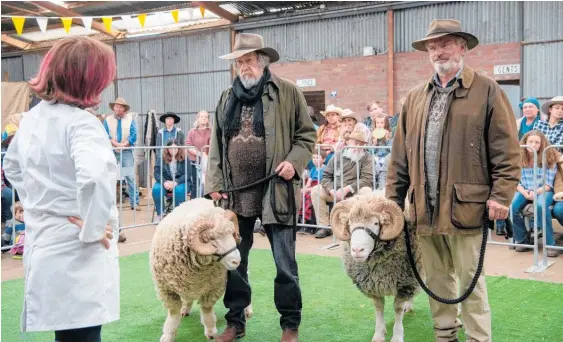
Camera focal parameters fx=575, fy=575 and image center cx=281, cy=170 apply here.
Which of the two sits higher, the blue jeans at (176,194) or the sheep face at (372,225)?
the sheep face at (372,225)

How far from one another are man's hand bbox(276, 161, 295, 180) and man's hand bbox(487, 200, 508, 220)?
4.18ft

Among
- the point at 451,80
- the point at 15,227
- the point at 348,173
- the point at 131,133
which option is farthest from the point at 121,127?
the point at 451,80

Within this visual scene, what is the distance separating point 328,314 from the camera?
15.4ft

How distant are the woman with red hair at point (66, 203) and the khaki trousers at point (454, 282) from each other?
6.71ft

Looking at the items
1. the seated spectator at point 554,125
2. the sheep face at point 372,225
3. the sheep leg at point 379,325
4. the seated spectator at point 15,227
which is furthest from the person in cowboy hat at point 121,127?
the sheep face at point 372,225

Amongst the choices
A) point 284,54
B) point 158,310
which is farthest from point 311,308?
point 284,54

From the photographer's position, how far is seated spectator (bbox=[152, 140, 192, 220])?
9164mm

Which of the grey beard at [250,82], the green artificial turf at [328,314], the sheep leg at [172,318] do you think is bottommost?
the green artificial turf at [328,314]

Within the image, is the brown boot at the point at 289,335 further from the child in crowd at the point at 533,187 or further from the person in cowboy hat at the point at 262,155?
the child in crowd at the point at 533,187

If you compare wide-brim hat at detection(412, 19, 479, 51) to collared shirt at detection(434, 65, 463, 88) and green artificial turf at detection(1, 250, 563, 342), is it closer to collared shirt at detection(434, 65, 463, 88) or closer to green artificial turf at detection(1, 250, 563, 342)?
collared shirt at detection(434, 65, 463, 88)

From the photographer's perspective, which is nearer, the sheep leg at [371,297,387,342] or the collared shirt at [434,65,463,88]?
the collared shirt at [434,65,463,88]

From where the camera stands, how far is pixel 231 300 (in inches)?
164

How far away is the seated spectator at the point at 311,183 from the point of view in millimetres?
8629

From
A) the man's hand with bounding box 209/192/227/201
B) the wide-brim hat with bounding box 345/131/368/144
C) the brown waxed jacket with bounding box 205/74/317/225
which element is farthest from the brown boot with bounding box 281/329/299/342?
the wide-brim hat with bounding box 345/131/368/144
